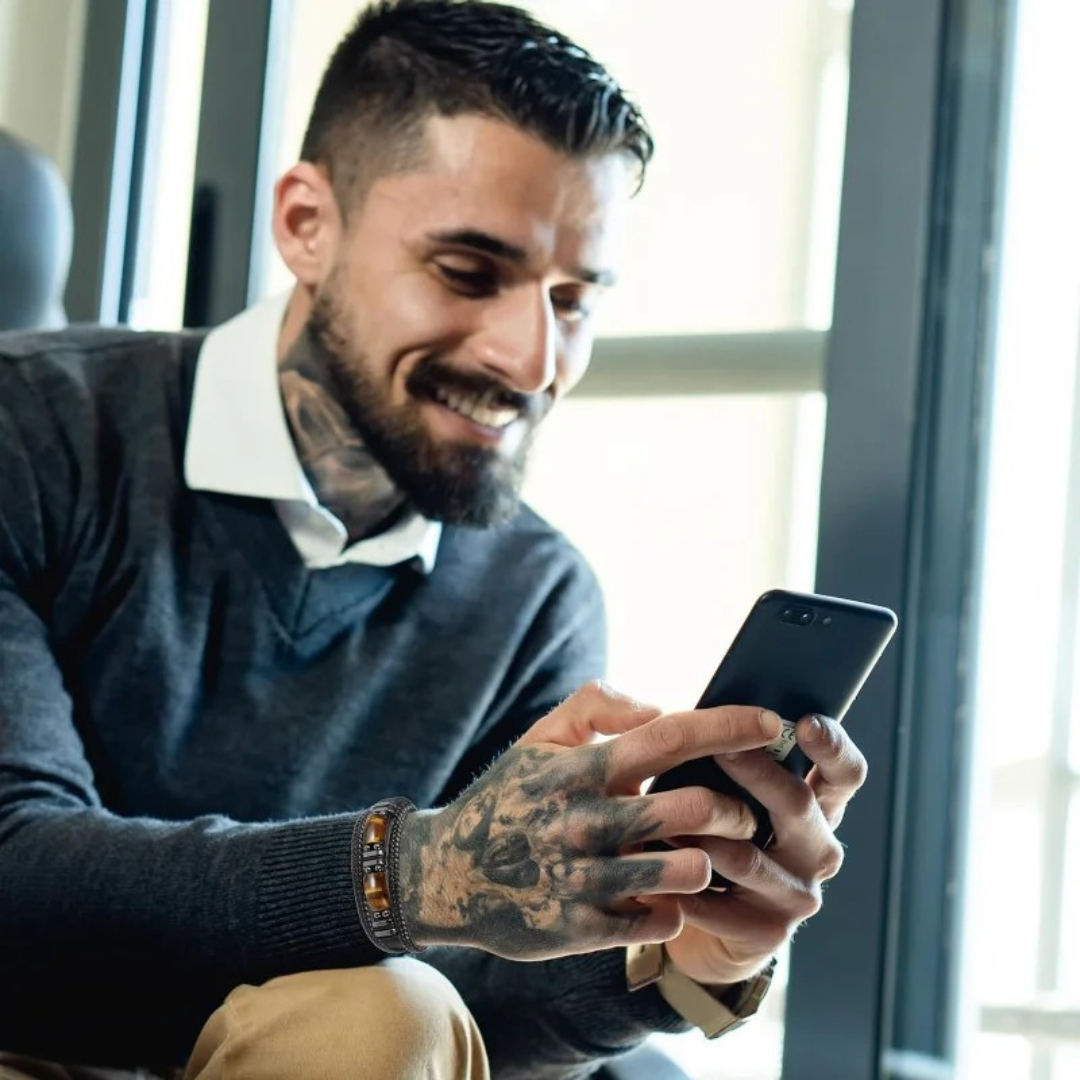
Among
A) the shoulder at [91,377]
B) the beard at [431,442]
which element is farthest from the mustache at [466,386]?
the shoulder at [91,377]

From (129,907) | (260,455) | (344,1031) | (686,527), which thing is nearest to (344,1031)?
(344,1031)

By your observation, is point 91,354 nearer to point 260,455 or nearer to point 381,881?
point 260,455

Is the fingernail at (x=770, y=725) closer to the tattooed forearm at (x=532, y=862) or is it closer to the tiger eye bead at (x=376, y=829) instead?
the tattooed forearm at (x=532, y=862)

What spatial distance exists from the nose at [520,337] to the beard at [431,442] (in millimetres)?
25

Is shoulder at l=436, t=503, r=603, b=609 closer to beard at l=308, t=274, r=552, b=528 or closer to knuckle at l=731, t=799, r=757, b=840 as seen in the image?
beard at l=308, t=274, r=552, b=528

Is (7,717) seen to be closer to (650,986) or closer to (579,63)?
(650,986)

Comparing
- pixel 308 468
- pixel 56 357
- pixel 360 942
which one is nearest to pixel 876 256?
pixel 308 468

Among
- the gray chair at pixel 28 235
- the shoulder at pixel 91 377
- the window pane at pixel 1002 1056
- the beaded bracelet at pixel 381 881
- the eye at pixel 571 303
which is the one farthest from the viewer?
the window pane at pixel 1002 1056

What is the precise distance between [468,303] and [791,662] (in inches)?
24.9

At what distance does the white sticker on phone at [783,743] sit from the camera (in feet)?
3.35

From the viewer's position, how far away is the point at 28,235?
1.72 m

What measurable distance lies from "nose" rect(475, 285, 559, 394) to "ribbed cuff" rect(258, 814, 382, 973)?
55 cm

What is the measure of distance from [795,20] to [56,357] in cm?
119

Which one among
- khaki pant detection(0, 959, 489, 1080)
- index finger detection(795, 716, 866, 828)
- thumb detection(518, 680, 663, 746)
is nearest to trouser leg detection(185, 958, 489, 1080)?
khaki pant detection(0, 959, 489, 1080)
